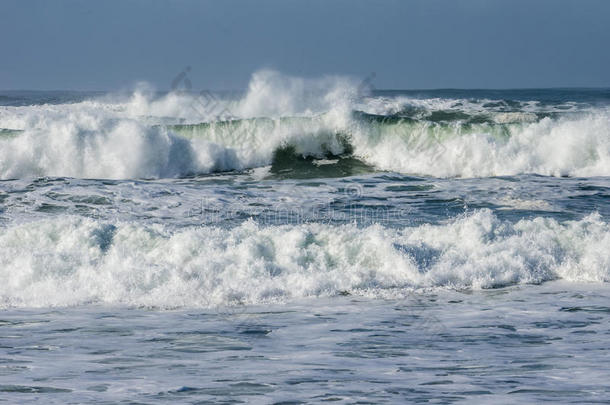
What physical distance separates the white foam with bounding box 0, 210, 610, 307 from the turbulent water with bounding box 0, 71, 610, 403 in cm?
3

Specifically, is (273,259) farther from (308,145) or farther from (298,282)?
Result: (308,145)

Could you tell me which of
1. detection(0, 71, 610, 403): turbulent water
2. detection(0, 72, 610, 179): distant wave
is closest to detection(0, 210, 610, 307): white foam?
detection(0, 71, 610, 403): turbulent water

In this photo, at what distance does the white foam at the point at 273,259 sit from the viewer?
30.2 ft

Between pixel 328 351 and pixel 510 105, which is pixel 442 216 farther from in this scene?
pixel 510 105

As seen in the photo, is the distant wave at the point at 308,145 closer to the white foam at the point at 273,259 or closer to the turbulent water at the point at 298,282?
the turbulent water at the point at 298,282

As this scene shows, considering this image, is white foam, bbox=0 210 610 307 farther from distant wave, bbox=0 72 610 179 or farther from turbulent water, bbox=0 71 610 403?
distant wave, bbox=0 72 610 179

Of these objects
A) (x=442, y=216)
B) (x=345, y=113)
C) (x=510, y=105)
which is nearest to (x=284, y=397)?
(x=442, y=216)

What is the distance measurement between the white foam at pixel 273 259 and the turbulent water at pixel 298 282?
0.09 feet

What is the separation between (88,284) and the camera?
934cm

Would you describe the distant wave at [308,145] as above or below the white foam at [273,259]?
above

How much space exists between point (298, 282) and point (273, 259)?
35.1 inches

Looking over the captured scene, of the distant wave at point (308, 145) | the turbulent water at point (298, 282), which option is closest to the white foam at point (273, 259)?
the turbulent water at point (298, 282)

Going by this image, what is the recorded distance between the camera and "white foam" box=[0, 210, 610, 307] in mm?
9203

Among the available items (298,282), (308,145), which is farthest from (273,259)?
(308,145)
